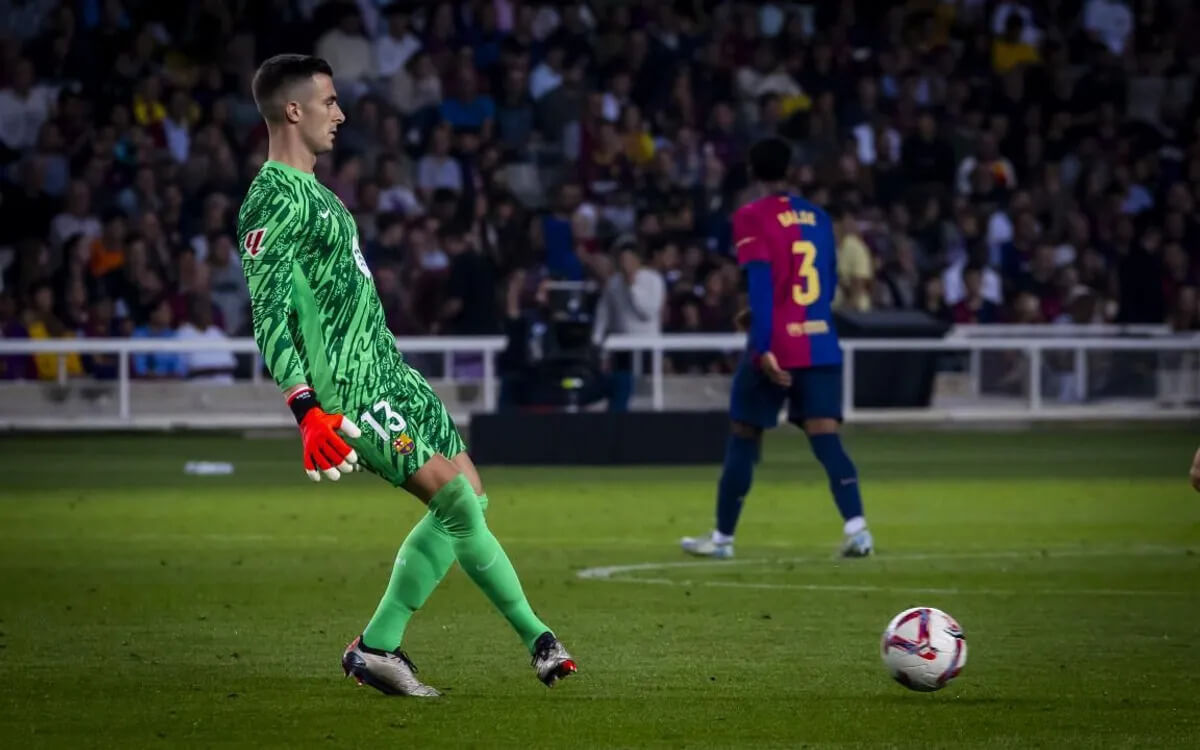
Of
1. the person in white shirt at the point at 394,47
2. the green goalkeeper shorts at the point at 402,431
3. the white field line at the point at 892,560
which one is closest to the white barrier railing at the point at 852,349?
the person in white shirt at the point at 394,47

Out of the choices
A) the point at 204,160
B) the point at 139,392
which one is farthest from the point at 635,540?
the point at 204,160

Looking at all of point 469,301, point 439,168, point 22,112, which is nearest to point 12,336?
point 22,112

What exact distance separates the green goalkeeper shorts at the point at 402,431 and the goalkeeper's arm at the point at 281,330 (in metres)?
0.11

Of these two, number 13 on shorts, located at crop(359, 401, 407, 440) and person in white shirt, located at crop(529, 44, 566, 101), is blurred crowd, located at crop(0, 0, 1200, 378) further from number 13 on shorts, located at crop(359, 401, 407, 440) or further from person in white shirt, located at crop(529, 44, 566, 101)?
number 13 on shorts, located at crop(359, 401, 407, 440)

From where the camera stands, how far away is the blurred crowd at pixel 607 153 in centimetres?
2291

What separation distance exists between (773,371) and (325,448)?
207 inches

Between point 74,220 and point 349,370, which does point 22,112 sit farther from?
point 349,370

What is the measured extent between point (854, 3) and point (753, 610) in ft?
60.3

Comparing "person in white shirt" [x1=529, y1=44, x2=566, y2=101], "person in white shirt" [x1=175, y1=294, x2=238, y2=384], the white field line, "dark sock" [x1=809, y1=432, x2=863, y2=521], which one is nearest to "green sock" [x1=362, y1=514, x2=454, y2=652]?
the white field line

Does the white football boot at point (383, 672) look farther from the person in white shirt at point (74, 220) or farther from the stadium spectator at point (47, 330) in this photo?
the person in white shirt at point (74, 220)

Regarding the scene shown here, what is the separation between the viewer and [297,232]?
6.97 m

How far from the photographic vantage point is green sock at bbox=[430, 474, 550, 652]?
23.5 ft

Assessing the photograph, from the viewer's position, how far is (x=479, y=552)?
7.23 meters

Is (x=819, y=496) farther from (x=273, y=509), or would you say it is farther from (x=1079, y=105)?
(x=1079, y=105)
